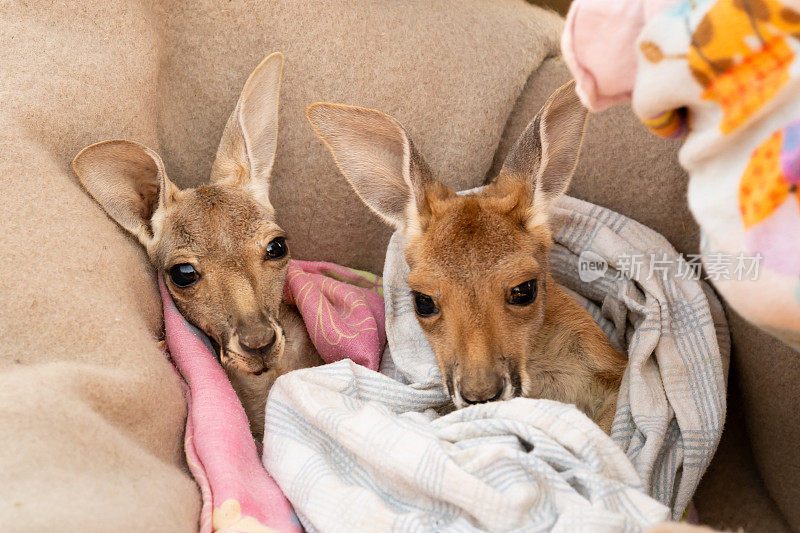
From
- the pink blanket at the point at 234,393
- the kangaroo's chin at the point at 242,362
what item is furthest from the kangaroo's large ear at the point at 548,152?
the kangaroo's chin at the point at 242,362

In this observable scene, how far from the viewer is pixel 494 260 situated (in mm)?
1876

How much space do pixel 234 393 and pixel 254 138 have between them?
863mm

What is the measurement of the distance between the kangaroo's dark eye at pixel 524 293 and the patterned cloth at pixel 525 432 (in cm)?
32

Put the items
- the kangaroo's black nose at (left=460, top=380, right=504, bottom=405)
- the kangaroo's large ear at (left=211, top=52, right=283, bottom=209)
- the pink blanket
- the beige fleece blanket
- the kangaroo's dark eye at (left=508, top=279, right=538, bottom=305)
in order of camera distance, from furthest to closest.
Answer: the kangaroo's large ear at (left=211, top=52, right=283, bottom=209), the kangaroo's dark eye at (left=508, top=279, right=538, bottom=305), the kangaroo's black nose at (left=460, top=380, right=504, bottom=405), the pink blanket, the beige fleece blanket

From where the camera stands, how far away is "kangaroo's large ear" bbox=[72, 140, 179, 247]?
6.50 feet

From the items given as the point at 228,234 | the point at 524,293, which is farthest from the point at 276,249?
the point at 524,293

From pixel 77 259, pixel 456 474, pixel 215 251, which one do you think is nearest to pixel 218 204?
pixel 215 251

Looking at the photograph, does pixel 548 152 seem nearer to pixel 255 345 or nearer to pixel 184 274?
pixel 255 345

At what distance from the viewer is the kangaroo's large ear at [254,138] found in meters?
2.25

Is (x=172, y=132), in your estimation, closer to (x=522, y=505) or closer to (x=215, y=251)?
(x=215, y=251)

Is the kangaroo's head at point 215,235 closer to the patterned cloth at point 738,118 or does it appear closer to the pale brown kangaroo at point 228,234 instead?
the pale brown kangaroo at point 228,234

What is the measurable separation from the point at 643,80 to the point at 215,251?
4.40ft

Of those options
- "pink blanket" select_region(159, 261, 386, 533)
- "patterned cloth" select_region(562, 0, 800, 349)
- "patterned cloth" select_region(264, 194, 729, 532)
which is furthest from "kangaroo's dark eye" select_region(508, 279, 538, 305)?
"patterned cloth" select_region(562, 0, 800, 349)

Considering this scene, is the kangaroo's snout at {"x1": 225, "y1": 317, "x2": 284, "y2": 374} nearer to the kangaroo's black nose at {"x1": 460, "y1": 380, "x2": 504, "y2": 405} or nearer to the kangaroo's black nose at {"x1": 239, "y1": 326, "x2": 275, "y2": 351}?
the kangaroo's black nose at {"x1": 239, "y1": 326, "x2": 275, "y2": 351}
